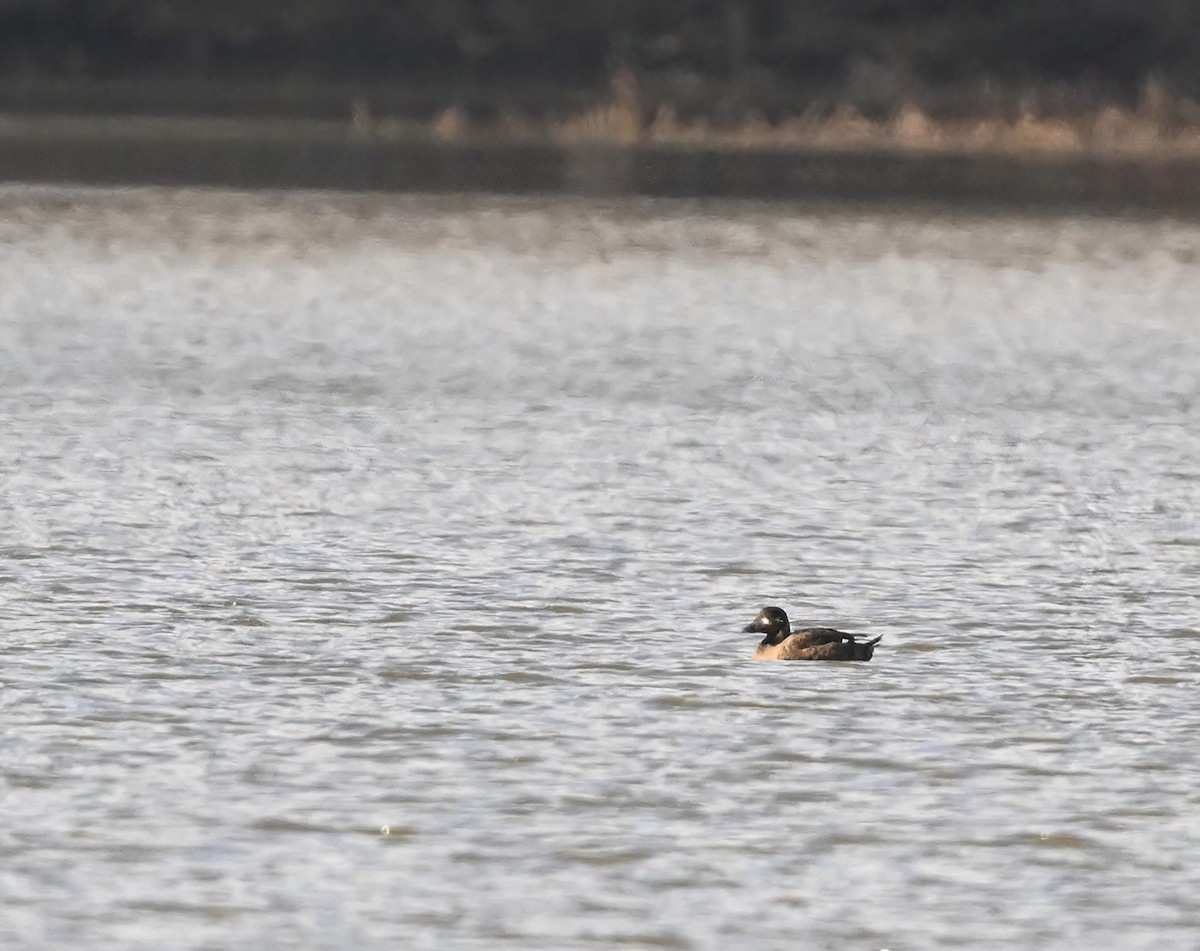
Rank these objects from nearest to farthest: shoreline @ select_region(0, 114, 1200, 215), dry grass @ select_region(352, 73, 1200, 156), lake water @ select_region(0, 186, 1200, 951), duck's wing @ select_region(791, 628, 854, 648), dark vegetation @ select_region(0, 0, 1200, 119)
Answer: lake water @ select_region(0, 186, 1200, 951) → duck's wing @ select_region(791, 628, 854, 648) → shoreline @ select_region(0, 114, 1200, 215) → dry grass @ select_region(352, 73, 1200, 156) → dark vegetation @ select_region(0, 0, 1200, 119)

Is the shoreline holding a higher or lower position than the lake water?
lower

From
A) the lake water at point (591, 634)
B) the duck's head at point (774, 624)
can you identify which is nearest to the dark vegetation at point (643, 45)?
the lake water at point (591, 634)

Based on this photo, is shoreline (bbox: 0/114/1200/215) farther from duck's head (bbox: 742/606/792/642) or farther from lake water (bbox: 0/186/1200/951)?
duck's head (bbox: 742/606/792/642)

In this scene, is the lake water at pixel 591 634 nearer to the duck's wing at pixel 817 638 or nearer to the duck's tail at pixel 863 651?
the duck's tail at pixel 863 651

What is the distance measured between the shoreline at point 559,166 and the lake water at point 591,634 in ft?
72.8

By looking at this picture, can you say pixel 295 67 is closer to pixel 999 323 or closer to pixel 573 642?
pixel 999 323

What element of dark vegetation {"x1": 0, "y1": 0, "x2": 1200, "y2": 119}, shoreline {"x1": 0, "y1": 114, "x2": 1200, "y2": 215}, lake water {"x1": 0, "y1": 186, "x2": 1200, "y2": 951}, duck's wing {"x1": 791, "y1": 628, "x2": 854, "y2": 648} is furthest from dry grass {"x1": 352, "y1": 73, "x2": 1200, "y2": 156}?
duck's wing {"x1": 791, "y1": 628, "x2": 854, "y2": 648}

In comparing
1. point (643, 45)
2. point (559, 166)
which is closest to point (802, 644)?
point (559, 166)

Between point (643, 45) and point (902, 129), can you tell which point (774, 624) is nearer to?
point (902, 129)

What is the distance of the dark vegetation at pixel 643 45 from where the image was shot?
67375mm

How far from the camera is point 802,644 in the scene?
12.9 m

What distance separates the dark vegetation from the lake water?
3878cm

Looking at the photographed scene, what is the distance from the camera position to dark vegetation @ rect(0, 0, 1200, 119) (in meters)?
67.4

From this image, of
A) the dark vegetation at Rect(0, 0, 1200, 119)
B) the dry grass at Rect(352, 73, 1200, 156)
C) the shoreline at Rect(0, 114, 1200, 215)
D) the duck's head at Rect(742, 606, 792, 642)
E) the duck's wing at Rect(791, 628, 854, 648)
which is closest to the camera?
the duck's wing at Rect(791, 628, 854, 648)
